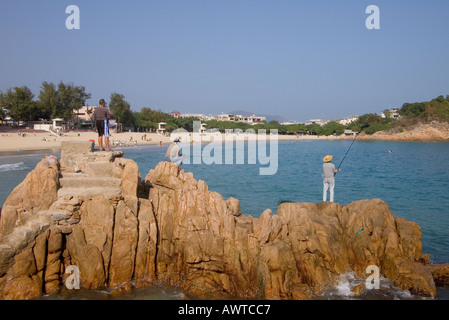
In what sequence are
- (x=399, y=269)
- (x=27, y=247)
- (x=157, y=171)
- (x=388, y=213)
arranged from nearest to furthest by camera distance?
(x=27, y=247), (x=399, y=269), (x=388, y=213), (x=157, y=171)

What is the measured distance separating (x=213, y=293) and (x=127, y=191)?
11.7 feet

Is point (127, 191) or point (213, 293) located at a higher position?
point (127, 191)

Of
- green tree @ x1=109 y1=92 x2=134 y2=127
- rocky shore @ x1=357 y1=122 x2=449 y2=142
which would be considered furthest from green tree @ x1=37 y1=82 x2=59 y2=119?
rocky shore @ x1=357 y1=122 x2=449 y2=142

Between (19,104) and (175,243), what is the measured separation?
64948mm

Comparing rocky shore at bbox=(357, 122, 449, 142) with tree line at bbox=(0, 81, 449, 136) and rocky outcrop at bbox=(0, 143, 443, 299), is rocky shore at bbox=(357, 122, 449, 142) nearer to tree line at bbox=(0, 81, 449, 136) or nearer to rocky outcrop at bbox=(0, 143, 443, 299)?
tree line at bbox=(0, 81, 449, 136)

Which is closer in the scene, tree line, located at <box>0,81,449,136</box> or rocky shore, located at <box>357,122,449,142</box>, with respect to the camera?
tree line, located at <box>0,81,449,136</box>

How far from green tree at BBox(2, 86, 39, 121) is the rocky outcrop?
204 ft

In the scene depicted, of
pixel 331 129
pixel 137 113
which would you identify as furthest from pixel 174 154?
pixel 331 129

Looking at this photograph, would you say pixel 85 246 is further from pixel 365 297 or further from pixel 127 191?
pixel 365 297

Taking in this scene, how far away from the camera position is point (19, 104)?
63625 millimetres

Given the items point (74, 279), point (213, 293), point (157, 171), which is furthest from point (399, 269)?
point (74, 279)

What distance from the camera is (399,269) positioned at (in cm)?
959

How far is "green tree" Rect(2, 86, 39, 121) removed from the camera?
209 ft
